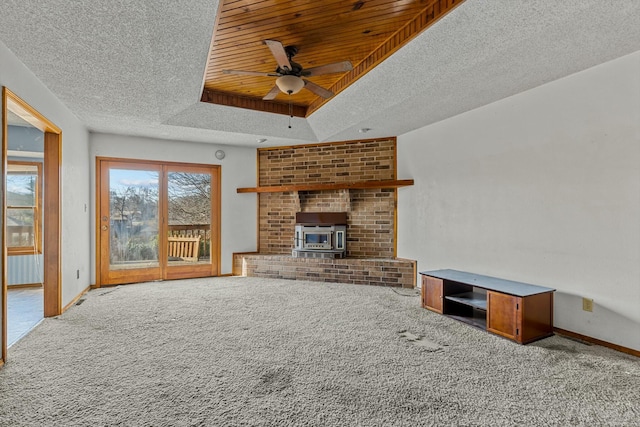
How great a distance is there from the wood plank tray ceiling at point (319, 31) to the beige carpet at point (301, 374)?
2.55 m

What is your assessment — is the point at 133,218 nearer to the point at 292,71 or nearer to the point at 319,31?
the point at 292,71

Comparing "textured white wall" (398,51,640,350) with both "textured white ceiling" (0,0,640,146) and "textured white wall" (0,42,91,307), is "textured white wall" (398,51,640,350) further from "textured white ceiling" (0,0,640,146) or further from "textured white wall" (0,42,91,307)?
"textured white wall" (0,42,91,307)

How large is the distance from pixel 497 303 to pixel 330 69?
2.62 meters

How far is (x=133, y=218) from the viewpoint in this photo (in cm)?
528

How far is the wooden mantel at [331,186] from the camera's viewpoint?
16.8 ft

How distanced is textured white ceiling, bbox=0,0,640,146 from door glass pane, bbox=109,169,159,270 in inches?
41.9

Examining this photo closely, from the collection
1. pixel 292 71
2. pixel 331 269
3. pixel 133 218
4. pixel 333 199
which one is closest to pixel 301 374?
pixel 292 71

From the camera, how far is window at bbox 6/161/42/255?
4.93 metres

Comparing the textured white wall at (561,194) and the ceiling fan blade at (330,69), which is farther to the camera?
the ceiling fan blade at (330,69)

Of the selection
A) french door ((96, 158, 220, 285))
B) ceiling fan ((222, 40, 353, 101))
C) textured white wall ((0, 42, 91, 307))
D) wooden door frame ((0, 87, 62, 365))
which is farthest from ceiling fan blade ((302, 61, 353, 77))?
french door ((96, 158, 220, 285))

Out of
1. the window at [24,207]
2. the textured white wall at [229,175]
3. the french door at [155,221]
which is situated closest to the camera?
the window at [24,207]

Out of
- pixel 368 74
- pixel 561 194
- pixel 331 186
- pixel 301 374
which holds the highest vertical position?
pixel 368 74

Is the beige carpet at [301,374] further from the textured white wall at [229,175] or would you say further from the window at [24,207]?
the textured white wall at [229,175]

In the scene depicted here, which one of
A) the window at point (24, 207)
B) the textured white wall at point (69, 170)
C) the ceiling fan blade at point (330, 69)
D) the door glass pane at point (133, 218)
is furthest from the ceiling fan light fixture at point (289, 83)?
the window at point (24, 207)
